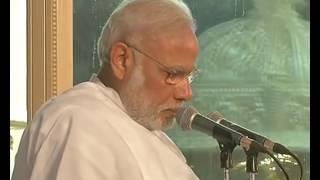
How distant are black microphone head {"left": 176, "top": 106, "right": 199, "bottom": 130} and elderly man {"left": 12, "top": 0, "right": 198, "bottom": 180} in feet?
0.10

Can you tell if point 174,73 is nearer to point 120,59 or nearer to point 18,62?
point 120,59

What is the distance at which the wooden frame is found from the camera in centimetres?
216

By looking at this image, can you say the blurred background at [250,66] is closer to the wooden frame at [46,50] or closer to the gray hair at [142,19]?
the wooden frame at [46,50]

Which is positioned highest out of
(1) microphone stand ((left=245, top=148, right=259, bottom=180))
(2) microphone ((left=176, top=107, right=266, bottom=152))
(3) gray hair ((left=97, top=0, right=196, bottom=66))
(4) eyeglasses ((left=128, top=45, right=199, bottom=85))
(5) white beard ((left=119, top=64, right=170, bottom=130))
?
(3) gray hair ((left=97, top=0, right=196, bottom=66))

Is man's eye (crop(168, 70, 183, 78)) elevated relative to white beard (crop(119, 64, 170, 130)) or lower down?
elevated

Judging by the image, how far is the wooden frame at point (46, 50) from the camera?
7.09 feet

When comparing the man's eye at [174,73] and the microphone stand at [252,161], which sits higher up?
the man's eye at [174,73]

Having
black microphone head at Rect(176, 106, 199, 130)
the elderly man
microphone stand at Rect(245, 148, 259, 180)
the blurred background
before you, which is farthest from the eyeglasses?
the blurred background

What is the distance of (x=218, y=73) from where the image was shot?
222 centimetres

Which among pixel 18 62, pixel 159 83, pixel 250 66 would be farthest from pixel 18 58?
pixel 159 83

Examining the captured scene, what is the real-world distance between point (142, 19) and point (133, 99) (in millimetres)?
187

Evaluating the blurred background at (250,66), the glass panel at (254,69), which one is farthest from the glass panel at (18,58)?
the glass panel at (254,69)

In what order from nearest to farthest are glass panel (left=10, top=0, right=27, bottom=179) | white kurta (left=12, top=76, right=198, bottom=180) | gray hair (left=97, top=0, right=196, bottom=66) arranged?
white kurta (left=12, top=76, right=198, bottom=180), gray hair (left=97, top=0, right=196, bottom=66), glass panel (left=10, top=0, right=27, bottom=179)

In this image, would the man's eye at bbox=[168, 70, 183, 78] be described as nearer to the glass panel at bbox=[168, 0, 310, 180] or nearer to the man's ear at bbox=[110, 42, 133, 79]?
the man's ear at bbox=[110, 42, 133, 79]
